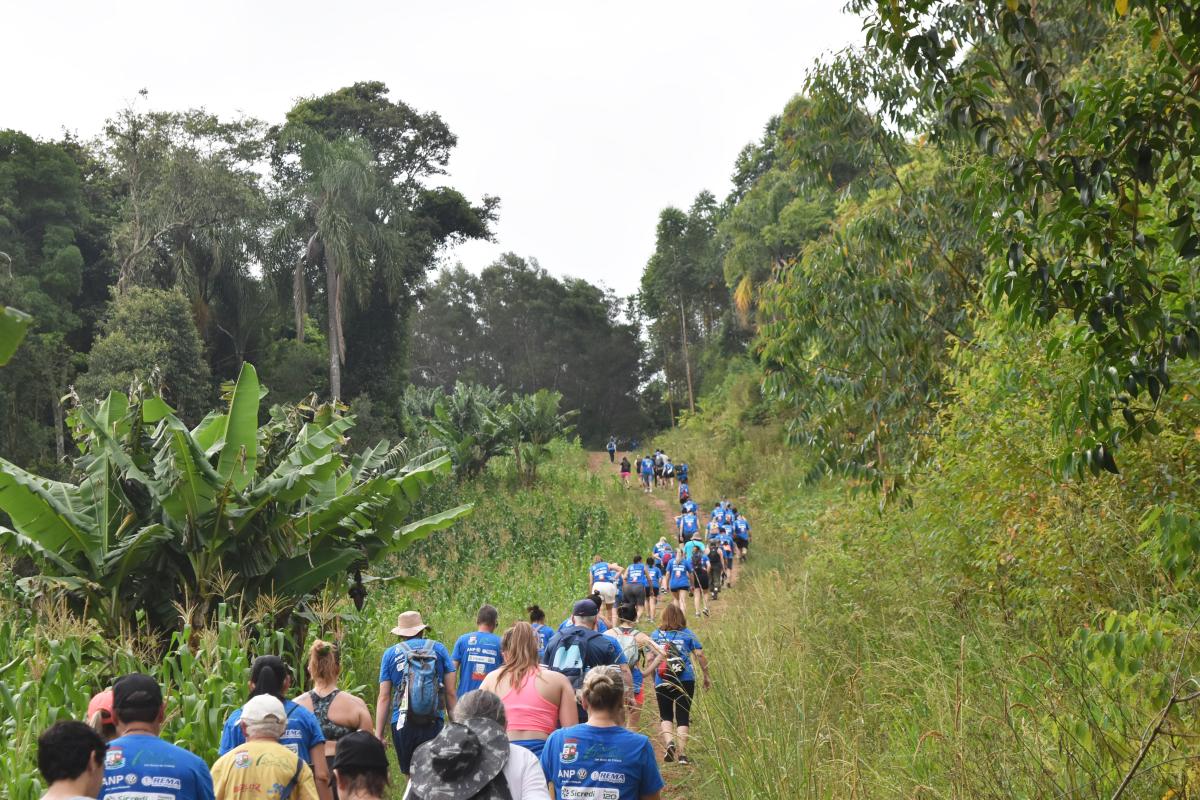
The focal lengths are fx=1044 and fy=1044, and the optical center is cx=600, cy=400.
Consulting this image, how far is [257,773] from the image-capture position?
5.26 metres

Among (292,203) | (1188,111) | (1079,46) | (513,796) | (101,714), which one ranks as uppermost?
(292,203)

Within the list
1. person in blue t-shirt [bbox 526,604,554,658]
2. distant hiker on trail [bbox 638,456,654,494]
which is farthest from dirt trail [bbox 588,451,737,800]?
distant hiker on trail [bbox 638,456,654,494]

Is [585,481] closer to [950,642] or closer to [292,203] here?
[292,203]

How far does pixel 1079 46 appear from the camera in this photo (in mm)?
11930

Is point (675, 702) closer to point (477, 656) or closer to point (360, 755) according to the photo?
point (477, 656)

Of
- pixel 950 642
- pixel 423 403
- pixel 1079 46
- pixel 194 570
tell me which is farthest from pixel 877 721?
pixel 423 403

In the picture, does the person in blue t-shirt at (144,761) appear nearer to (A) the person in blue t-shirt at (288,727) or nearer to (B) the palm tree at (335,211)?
(A) the person in blue t-shirt at (288,727)

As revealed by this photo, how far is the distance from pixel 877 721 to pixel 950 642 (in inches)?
42.4

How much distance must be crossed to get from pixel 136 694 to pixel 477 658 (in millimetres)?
3752

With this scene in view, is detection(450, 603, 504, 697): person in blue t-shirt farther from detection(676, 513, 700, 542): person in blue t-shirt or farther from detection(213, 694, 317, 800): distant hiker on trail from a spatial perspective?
detection(676, 513, 700, 542): person in blue t-shirt

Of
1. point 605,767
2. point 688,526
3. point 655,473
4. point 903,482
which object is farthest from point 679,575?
point 655,473

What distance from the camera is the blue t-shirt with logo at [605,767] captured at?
5109 millimetres

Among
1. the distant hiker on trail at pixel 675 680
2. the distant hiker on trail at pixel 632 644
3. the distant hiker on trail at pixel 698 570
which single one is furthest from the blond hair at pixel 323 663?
the distant hiker on trail at pixel 698 570

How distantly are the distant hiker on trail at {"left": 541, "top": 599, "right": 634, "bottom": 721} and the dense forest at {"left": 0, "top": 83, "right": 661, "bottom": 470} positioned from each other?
2646cm
